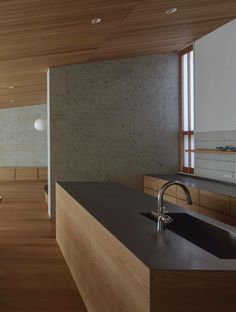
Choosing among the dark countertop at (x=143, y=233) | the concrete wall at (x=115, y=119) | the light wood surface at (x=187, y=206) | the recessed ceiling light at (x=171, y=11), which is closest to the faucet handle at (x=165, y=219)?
the dark countertop at (x=143, y=233)

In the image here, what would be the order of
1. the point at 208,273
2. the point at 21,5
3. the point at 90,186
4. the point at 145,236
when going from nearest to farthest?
1. the point at 208,273
2. the point at 145,236
3. the point at 21,5
4. the point at 90,186

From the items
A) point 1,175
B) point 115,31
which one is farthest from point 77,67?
point 1,175

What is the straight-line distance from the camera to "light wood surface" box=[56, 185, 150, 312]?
181 cm

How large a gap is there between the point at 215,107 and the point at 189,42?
1367mm

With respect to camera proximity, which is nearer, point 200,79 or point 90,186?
point 90,186

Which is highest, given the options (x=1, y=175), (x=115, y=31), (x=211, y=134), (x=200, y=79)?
(x=115, y=31)

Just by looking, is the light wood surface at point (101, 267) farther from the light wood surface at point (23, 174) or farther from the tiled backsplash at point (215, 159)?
the light wood surface at point (23, 174)

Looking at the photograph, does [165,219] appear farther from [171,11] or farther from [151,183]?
[151,183]

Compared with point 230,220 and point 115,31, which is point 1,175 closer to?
point 115,31

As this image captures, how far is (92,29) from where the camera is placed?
201 inches

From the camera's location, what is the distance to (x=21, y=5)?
12.3 feet

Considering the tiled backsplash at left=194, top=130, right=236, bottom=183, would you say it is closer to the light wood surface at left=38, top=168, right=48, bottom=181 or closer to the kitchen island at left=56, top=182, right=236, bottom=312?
→ the kitchen island at left=56, top=182, right=236, bottom=312

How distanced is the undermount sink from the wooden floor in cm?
107

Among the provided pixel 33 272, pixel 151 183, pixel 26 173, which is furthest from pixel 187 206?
pixel 26 173
